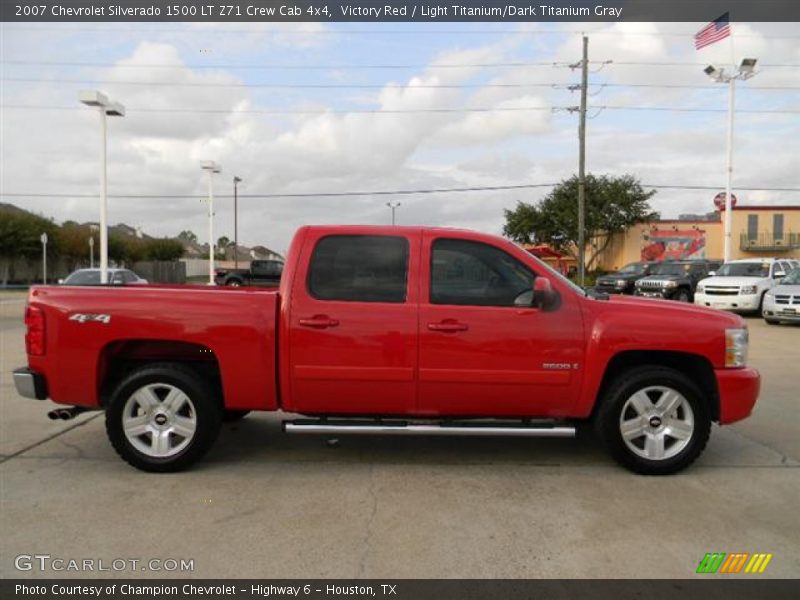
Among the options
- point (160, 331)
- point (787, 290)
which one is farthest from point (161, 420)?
point (787, 290)

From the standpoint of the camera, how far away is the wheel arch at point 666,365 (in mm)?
4938

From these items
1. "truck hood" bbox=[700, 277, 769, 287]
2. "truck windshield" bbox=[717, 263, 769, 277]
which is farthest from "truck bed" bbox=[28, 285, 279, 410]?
"truck windshield" bbox=[717, 263, 769, 277]

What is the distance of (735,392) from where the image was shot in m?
4.82

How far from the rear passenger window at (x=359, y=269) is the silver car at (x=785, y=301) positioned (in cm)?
1492

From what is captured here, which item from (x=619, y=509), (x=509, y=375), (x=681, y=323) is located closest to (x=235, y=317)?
(x=509, y=375)

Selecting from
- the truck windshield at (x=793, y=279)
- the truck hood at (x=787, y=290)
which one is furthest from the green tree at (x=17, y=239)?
the truck windshield at (x=793, y=279)

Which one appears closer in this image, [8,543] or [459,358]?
[8,543]

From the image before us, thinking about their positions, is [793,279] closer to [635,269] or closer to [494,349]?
[635,269]
